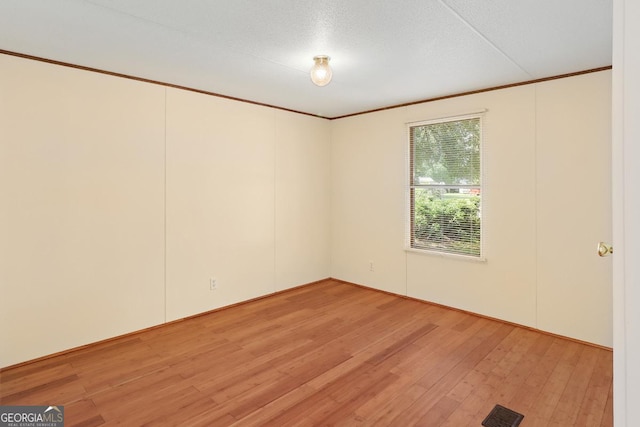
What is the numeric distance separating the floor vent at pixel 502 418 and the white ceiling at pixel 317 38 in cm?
247

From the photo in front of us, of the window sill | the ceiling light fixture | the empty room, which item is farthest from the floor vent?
the ceiling light fixture

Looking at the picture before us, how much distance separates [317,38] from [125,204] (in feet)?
7.56

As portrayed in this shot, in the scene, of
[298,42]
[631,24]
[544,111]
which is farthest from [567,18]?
[631,24]

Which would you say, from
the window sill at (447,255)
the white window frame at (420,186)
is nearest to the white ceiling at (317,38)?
the white window frame at (420,186)

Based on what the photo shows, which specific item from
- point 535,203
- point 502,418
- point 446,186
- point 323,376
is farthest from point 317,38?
point 502,418

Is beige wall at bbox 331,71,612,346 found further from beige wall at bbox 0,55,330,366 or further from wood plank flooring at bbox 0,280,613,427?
beige wall at bbox 0,55,330,366

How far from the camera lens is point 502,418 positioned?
2113 mm

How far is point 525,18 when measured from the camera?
2.15m

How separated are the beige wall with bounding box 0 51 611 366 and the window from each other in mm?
142

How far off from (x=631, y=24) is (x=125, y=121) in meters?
3.58

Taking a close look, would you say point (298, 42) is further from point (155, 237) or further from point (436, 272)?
point (436, 272)

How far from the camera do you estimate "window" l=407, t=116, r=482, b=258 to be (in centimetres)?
382

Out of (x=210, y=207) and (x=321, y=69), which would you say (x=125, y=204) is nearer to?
(x=210, y=207)

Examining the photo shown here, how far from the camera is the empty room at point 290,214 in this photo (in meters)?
2.23
